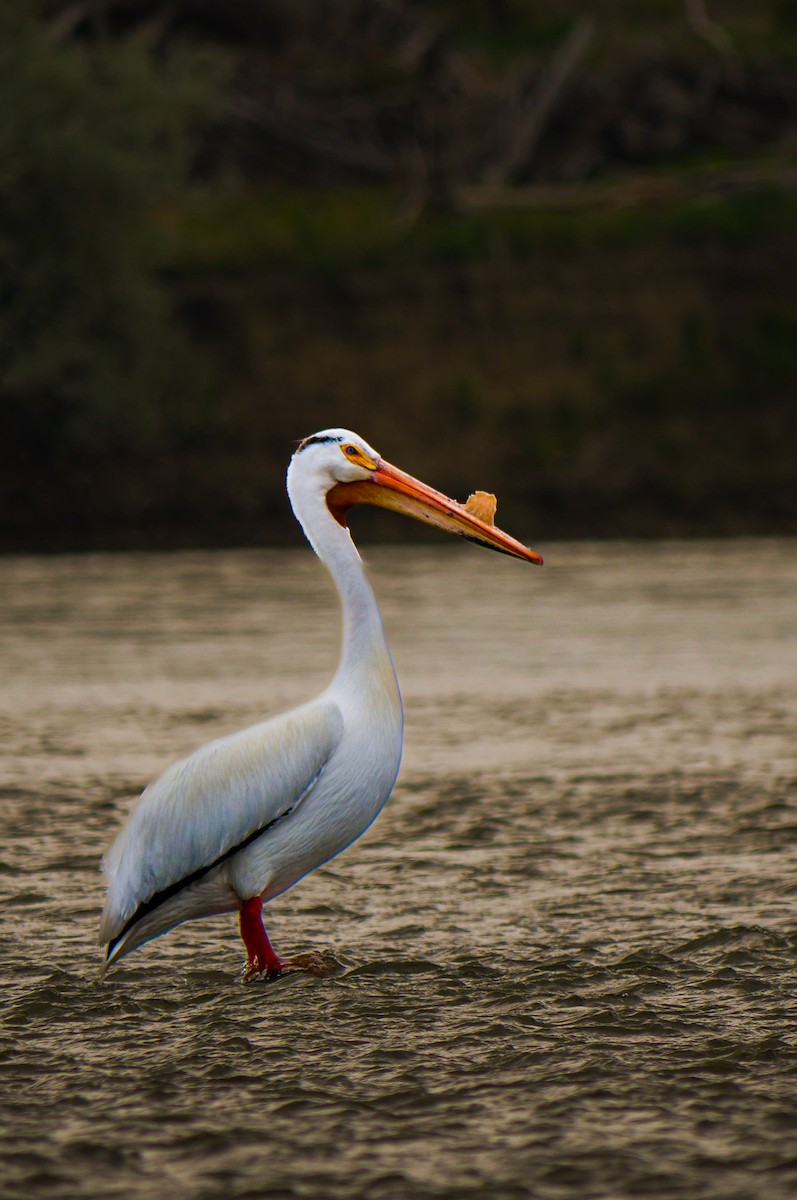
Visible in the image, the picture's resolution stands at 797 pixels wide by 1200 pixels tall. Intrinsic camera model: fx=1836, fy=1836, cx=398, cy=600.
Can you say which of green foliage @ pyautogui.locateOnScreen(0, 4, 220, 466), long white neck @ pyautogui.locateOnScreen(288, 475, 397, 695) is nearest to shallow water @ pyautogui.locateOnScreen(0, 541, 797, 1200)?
long white neck @ pyautogui.locateOnScreen(288, 475, 397, 695)

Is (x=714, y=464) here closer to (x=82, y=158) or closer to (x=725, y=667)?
(x=82, y=158)

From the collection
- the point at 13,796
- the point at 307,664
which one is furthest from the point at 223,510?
the point at 13,796

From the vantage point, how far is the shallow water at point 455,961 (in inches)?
168

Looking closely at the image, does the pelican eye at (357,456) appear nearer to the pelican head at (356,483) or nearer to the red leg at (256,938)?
the pelican head at (356,483)

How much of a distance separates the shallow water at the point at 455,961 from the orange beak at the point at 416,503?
1376mm

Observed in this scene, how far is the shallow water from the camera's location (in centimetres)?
426

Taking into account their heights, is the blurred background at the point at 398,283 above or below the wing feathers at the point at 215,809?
above

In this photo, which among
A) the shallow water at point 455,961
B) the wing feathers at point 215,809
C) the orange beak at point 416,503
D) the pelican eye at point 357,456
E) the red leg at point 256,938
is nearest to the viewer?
the shallow water at point 455,961

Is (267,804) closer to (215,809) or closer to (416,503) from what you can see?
(215,809)

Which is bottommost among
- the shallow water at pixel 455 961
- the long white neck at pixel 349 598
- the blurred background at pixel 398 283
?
the shallow water at pixel 455 961

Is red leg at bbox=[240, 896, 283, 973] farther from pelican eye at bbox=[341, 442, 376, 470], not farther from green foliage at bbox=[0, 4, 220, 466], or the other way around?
green foliage at bbox=[0, 4, 220, 466]

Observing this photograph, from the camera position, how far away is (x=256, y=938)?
5.74 meters

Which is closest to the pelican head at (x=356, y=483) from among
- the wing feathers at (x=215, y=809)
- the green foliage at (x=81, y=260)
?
the wing feathers at (x=215, y=809)

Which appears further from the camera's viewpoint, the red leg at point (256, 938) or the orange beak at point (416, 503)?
the orange beak at point (416, 503)
